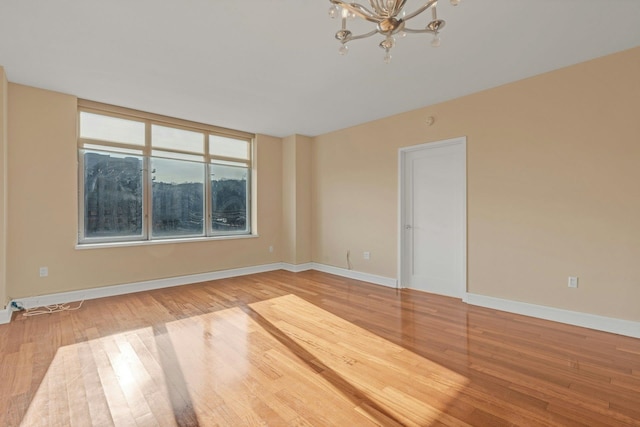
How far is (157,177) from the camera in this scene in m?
4.72

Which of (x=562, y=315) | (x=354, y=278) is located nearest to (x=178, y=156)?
(x=354, y=278)

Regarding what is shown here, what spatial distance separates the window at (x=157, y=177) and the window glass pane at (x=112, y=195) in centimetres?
1

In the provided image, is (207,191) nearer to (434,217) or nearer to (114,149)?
(114,149)

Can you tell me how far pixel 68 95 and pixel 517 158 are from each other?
18.6 ft

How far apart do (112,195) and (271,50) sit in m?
3.27

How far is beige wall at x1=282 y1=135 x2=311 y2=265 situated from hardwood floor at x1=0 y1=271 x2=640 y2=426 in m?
2.31

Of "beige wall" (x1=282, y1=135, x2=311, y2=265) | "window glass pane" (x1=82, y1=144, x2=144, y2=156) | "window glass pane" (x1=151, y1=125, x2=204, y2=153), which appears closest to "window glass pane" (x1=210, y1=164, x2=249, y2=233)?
"window glass pane" (x1=151, y1=125, x2=204, y2=153)

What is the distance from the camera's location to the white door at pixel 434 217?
159 inches

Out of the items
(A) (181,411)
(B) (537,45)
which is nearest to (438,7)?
(B) (537,45)

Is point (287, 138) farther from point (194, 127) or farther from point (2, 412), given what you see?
point (2, 412)

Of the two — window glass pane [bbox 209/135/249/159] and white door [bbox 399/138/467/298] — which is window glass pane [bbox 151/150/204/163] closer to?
window glass pane [bbox 209/135/249/159]

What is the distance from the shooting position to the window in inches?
165

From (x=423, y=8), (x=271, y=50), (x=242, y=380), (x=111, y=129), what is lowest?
(x=242, y=380)

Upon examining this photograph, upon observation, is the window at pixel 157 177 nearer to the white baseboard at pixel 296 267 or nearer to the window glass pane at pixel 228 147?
the window glass pane at pixel 228 147
